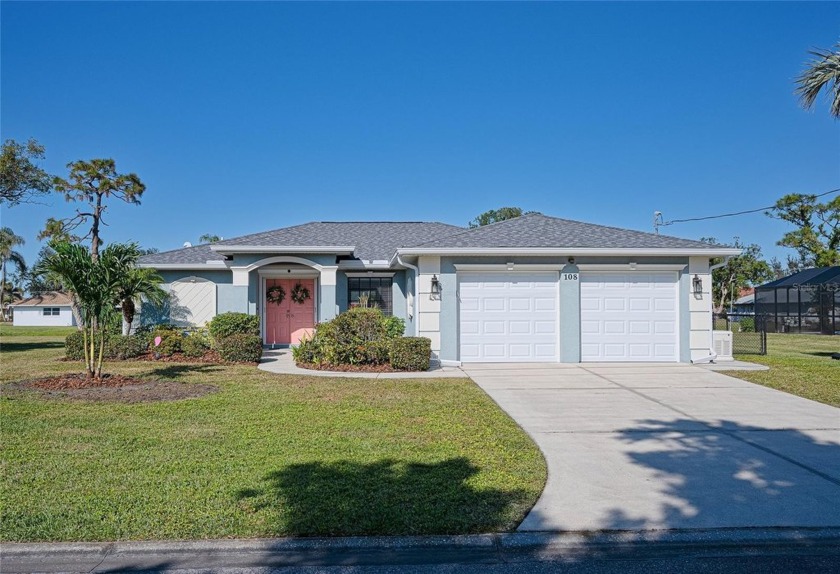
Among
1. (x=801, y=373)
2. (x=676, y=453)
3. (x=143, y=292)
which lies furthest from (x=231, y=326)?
(x=801, y=373)

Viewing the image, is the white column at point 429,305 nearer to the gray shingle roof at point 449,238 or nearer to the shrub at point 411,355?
the gray shingle roof at point 449,238

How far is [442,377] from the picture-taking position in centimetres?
1119

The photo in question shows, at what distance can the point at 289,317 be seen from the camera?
17.7 m

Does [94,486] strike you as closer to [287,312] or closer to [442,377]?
[442,377]

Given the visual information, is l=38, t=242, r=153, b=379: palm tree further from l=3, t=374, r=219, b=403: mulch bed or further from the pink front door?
the pink front door

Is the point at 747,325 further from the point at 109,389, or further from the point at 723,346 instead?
the point at 109,389

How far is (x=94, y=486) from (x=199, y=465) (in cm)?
88

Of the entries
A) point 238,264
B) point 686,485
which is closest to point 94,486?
point 686,485

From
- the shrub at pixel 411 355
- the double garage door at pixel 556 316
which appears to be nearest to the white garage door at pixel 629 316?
the double garage door at pixel 556 316

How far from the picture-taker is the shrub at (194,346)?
14.6m

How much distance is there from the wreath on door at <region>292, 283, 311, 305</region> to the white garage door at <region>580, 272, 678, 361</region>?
8834mm

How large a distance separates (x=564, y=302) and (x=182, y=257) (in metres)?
12.1

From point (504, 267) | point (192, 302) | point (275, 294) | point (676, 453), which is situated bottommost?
point (676, 453)

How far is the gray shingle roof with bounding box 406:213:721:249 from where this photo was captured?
13.1 meters
